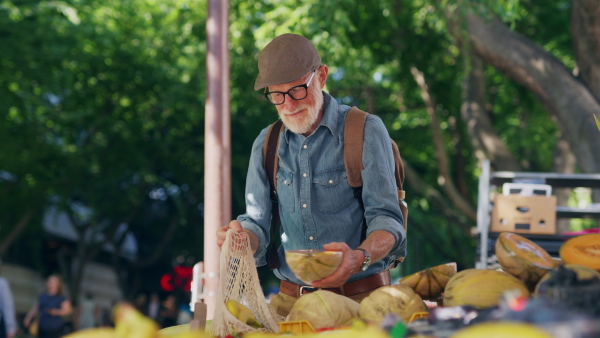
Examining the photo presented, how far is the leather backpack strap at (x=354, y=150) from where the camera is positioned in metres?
2.94

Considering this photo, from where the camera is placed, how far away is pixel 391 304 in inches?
88.5

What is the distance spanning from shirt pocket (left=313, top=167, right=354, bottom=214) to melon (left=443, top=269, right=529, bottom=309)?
31.9 inches

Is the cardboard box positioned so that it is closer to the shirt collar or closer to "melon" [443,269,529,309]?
the shirt collar

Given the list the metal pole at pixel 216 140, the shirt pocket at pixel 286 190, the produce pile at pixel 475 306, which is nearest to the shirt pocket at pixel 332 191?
the shirt pocket at pixel 286 190

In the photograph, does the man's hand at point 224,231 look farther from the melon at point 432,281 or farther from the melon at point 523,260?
the melon at point 523,260

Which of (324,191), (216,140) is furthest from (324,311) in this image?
(216,140)

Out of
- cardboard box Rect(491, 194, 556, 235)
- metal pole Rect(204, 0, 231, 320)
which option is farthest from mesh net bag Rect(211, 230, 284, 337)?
cardboard box Rect(491, 194, 556, 235)

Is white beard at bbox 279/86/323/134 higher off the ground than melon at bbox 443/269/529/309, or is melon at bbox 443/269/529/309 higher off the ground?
white beard at bbox 279/86/323/134

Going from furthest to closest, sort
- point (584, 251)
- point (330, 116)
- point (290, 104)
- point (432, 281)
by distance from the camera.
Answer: point (330, 116) < point (290, 104) < point (432, 281) < point (584, 251)

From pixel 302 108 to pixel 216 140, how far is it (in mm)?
4118

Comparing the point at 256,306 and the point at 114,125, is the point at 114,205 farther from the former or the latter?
the point at 256,306

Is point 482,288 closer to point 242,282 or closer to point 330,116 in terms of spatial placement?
point 242,282

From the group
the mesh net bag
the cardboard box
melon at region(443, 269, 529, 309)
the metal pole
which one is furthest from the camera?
the cardboard box

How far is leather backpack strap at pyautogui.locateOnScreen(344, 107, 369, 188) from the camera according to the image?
2.94m
